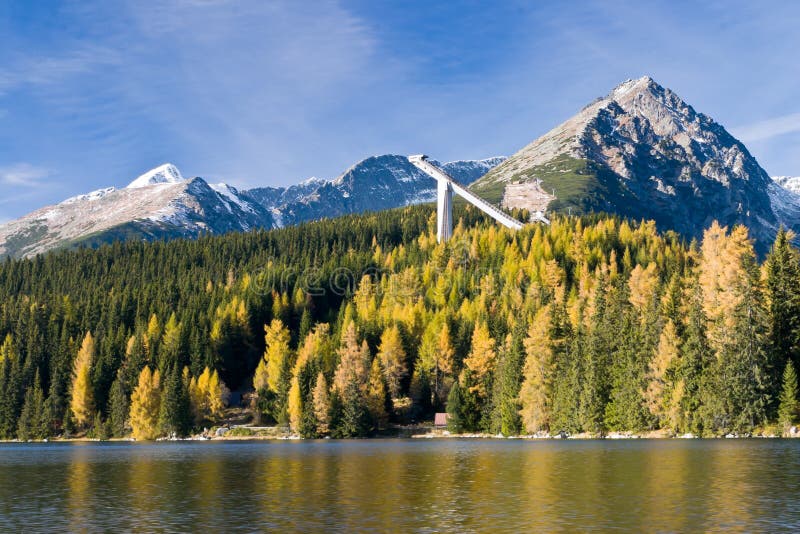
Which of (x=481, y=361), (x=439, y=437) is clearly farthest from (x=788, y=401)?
(x=481, y=361)

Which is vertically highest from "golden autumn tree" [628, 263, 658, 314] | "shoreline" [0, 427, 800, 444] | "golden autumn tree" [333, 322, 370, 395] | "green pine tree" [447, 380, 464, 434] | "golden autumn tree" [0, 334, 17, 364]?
"golden autumn tree" [628, 263, 658, 314]

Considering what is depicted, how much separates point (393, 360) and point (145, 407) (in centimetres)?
4576

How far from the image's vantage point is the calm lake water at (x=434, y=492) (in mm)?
35906

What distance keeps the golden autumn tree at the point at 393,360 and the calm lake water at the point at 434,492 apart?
67484mm

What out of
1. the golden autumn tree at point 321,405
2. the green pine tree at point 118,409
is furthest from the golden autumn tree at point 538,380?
the green pine tree at point 118,409

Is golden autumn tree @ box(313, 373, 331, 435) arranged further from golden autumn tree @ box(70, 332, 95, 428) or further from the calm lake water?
golden autumn tree @ box(70, 332, 95, 428)

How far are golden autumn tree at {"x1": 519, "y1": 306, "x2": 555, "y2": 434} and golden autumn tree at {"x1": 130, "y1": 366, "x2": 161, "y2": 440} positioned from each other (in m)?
69.8

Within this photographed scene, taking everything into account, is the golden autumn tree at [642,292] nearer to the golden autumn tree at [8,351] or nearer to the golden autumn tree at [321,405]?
the golden autumn tree at [321,405]

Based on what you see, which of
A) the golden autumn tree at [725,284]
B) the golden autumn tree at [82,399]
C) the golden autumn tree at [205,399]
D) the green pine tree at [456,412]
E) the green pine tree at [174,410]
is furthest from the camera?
the golden autumn tree at [82,399]

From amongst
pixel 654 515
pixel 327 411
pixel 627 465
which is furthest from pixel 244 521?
pixel 327 411

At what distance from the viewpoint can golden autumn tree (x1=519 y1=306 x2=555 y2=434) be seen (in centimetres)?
11150

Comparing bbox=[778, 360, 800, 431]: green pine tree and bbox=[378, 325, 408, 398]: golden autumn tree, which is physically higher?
bbox=[378, 325, 408, 398]: golden autumn tree

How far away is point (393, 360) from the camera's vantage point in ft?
480

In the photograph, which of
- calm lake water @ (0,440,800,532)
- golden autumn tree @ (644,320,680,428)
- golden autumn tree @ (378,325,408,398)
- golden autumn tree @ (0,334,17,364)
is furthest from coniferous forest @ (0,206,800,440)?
calm lake water @ (0,440,800,532)
